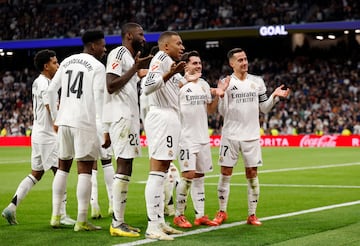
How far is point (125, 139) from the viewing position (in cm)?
901

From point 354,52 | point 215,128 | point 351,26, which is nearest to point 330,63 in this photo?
point 354,52

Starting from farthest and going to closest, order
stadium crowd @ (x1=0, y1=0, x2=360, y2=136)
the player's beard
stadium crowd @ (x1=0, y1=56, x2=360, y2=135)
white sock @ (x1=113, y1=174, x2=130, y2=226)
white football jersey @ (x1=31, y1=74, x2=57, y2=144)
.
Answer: stadium crowd @ (x1=0, y1=0, x2=360, y2=136)
stadium crowd @ (x1=0, y1=56, x2=360, y2=135)
white football jersey @ (x1=31, y1=74, x2=57, y2=144)
the player's beard
white sock @ (x1=113, y1=174, x2=130, y2=226)

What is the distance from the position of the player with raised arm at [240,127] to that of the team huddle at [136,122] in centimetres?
1

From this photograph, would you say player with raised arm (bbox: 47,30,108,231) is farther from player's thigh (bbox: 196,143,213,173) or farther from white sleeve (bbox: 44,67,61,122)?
player's thigh (bbox: 196,143,213,173)

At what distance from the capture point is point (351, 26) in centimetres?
3897

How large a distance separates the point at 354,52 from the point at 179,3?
11.2 meters

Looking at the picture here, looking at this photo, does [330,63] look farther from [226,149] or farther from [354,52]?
[226,149]

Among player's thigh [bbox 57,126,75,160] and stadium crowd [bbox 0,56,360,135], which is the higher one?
stadium crowd [bbox 0,56,360,135]

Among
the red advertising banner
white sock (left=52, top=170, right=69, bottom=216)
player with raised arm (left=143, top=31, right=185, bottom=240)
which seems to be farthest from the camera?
the red advertising banner

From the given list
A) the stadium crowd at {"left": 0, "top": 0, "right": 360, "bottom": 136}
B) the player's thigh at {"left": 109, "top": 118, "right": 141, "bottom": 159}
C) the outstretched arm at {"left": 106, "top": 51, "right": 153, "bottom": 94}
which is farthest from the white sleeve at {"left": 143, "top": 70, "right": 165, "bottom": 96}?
the stadium crowd at {"left": 0, "top": 0, "right": 360, "bottom": 136}

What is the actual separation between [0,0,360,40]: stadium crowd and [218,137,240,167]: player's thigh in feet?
101

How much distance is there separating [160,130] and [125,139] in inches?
17.5

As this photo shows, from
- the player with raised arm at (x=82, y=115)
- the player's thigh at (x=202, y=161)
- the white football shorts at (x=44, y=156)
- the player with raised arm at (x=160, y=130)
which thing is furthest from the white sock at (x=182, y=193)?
the white football shorts at (x=44, y=156)

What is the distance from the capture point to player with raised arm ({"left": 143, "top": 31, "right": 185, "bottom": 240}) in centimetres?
874
